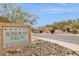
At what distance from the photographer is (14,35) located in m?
2.32

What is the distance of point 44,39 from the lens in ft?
7.66

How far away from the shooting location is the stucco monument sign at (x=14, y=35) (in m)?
2.30

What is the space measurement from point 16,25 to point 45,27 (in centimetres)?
26

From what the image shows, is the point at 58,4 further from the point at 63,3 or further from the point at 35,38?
the point at 35,38

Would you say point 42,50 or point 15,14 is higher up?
point 15,14

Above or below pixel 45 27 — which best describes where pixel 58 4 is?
above

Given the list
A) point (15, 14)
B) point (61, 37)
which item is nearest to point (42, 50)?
point (61, 37)

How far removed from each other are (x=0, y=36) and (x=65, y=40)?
1.91 ft

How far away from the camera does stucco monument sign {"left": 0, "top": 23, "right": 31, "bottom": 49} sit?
7.54ft

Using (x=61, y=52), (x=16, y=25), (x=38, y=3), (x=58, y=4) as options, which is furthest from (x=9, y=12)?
(x=61, y=52)

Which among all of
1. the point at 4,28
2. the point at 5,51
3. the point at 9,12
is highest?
the point at 9,12

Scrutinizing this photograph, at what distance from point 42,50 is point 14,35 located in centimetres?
29

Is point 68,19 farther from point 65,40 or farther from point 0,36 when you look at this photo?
point 0,36

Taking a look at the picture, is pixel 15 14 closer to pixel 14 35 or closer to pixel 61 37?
pixel 14 35
